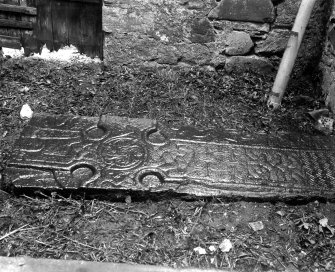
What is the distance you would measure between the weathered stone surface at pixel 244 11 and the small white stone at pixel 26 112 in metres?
1.78

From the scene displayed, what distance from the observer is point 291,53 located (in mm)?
3186

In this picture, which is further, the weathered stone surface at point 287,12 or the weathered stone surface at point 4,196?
the weathered stone surface at point 287,12

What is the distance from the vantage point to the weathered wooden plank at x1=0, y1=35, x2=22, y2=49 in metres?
3.64

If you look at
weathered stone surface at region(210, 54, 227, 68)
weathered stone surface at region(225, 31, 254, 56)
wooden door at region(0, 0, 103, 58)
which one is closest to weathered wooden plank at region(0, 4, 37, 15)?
wooden door at region(0, 0, 103, 58)

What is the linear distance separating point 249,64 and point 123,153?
1.69 meters

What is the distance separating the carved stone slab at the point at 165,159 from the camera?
2.52 m

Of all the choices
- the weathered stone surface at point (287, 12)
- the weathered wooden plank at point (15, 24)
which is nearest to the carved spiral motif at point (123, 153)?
the weathered wooden plank at point (15, 24)

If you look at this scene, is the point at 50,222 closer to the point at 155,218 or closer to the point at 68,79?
the point at 155,218

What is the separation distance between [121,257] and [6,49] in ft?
8.35

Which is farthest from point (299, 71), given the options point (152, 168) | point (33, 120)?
point (33, 120)

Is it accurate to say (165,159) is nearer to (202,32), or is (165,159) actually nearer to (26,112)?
(26,112)

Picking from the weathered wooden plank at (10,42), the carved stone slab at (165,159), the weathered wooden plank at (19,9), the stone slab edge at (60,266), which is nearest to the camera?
the stone slab edge at (60,266)

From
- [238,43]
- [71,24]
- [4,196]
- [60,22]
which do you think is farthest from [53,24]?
[4,196]

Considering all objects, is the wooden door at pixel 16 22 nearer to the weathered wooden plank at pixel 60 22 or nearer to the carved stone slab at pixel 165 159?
the weathered wooden plank at pixel 60 22
